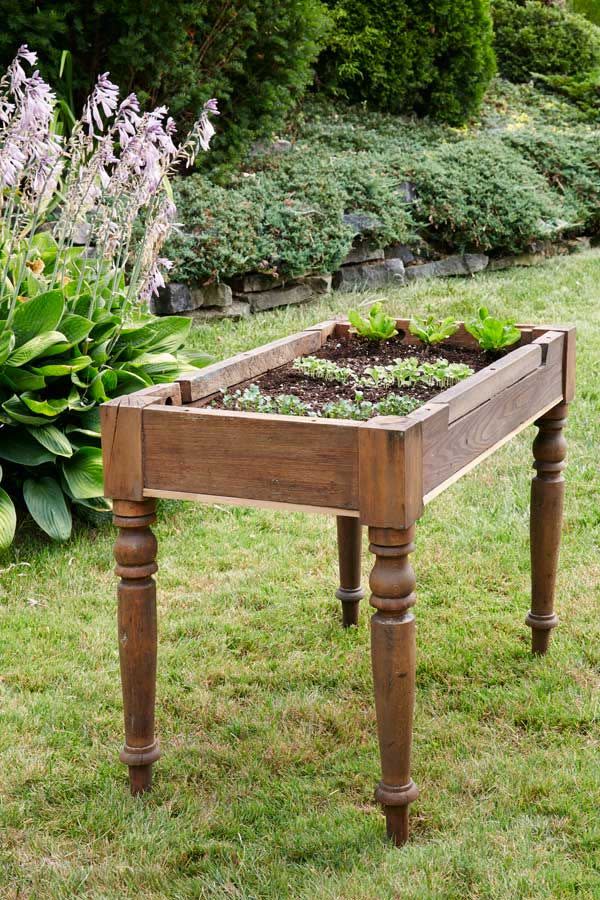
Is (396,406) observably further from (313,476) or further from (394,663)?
(394,663)

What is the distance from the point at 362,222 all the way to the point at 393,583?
5.05 meters

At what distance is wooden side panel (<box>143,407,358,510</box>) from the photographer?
207 cm

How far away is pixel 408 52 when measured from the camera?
8984 millimetres

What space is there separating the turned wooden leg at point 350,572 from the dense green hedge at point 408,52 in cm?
667

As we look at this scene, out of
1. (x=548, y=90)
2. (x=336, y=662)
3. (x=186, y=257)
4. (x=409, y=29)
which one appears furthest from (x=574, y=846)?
(x=548, y=90)

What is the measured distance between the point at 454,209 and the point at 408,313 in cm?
146

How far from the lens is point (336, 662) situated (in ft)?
10.1

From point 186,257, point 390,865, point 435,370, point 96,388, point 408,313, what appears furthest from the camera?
point 408,313

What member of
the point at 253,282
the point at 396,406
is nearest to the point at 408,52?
the point at 253,282

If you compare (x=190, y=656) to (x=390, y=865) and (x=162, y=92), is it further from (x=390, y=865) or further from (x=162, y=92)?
(x=162, y=92)

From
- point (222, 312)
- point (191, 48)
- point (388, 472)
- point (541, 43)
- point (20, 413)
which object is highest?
point (541, 43)

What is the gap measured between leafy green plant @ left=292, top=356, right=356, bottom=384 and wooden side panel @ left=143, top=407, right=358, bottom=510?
59 centimetres

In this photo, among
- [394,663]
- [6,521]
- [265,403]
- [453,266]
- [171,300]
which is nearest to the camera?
[394,663]

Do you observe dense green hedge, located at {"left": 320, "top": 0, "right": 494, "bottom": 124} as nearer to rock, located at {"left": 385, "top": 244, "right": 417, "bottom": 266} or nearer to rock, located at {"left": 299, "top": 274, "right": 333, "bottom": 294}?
rock, located at {"left": 385, "top": 244, "right": 417, "bottom": 266}
